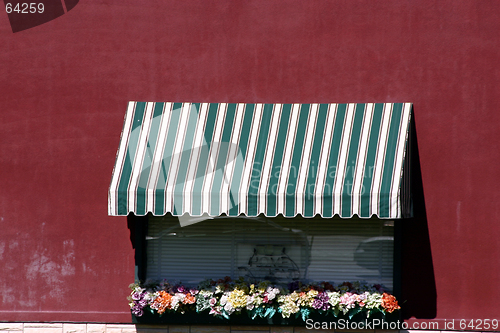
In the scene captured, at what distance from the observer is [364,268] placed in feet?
26.9

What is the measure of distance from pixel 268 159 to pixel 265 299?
7.12ft

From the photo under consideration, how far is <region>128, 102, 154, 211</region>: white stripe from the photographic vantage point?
7.30m

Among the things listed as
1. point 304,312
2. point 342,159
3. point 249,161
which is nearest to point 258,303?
point 304,312

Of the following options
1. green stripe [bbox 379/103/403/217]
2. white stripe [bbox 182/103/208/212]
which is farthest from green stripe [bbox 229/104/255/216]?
green stripe [bbox 379/103/403/217]

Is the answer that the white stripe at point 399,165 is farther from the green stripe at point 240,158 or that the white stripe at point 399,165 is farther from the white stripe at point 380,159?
the green stripe at point 240,158

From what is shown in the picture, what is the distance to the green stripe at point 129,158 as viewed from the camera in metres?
7.29

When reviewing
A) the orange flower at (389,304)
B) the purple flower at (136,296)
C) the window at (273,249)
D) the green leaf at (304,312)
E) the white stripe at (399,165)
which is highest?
the white stripe at (399,165)

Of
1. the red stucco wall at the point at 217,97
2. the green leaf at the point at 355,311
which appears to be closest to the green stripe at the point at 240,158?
the red stucco wall at the point at 217,97

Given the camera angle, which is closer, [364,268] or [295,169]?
[295,169]

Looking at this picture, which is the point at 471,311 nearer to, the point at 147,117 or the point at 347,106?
the point at 347,106

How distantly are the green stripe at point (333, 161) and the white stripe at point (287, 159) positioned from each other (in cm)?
58

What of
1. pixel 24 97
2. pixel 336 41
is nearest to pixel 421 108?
pixel 336 41

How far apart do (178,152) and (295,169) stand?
5.91ft

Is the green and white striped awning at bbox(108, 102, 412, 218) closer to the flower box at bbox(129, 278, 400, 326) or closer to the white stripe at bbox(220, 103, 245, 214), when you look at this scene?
the white stripe at bbox(220, 103, 245, 214)
